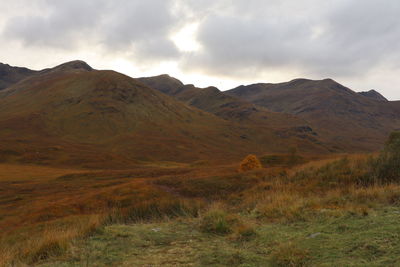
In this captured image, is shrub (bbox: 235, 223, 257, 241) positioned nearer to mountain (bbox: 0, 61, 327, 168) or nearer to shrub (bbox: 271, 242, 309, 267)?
shrub (bbox: 271, 242, 309, 267)

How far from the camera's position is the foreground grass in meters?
4.72

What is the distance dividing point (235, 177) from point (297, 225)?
14482 mm

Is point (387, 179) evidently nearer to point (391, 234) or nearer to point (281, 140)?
point (391, 234)

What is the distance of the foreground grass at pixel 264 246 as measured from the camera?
15.5ft

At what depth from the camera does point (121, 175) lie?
148 feet

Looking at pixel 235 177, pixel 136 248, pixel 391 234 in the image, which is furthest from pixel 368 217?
pixel 235 177

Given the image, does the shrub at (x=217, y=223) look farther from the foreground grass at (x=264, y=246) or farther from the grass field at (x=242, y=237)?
the foreground grass at (x=264, y=246)

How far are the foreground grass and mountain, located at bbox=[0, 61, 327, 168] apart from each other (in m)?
66.1

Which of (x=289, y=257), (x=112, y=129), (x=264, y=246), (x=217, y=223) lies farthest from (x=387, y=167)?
(x=112, y=129)

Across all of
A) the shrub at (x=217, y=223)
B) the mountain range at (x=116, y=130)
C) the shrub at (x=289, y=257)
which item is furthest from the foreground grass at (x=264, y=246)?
the mountain range at (x=116, y=130)

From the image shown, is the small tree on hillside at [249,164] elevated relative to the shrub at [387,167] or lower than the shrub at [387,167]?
lower

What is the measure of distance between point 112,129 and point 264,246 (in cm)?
12133

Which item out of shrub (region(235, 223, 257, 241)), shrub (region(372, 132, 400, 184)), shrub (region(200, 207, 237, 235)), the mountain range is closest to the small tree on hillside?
shrub (region(372, 132, 400, 184))

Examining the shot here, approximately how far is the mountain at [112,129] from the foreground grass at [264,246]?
66065 millimetres
